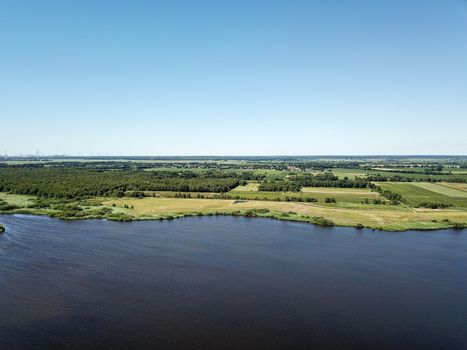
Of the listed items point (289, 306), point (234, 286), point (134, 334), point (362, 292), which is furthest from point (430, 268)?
point (134, 334)

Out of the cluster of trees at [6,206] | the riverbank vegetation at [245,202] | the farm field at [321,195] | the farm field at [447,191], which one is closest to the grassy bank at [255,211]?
the riverbank vegetation at [245,202]

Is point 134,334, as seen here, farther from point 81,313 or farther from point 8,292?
point 8,292

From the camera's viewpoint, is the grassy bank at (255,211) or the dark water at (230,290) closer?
the dark water at (230,290)

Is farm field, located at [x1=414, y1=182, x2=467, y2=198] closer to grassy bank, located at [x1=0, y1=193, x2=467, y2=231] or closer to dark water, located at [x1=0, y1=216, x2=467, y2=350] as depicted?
grassy bank, located at [x1=0, y1=193, x2=467, y2=231]

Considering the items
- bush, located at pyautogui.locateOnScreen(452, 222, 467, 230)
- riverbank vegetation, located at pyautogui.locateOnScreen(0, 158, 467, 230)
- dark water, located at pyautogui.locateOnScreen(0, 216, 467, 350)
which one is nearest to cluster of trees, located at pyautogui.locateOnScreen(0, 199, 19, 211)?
riverbank vegetation, located at pyautogui.locateOnScreen(0, 158, 467, 230)

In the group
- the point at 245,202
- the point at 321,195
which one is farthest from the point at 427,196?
the point at 245,202

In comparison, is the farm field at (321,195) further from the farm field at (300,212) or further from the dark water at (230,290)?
the dark water at (230,290)

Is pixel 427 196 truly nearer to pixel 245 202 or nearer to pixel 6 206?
pixel 245 202

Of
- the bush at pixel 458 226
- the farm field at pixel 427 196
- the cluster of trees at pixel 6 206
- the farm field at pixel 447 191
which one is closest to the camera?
the bush at pixel 458 226
